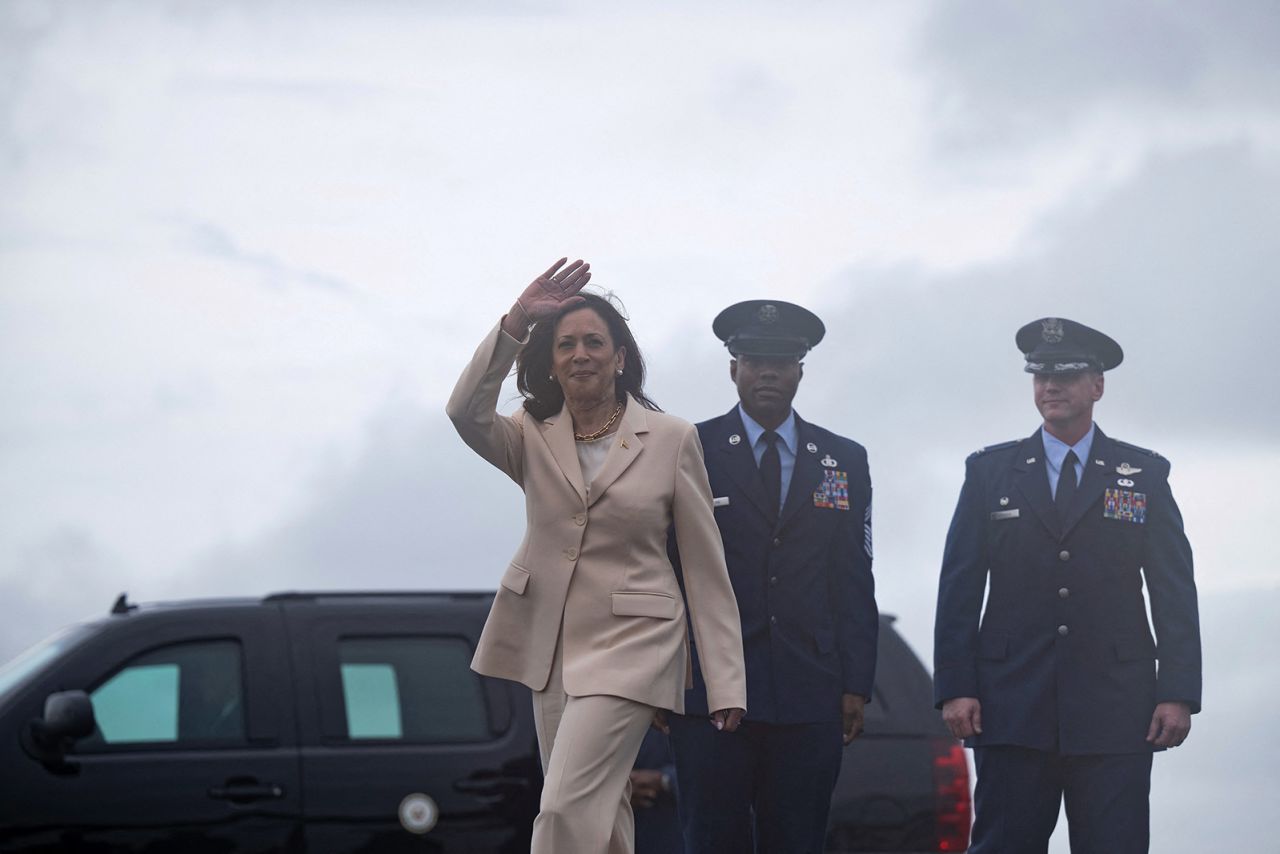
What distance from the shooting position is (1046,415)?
6.34 m

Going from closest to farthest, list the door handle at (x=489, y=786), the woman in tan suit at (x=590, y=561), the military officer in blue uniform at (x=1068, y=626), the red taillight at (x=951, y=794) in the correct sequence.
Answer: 1. the woman in tan suit at (x=590, y=561)
2. the military officer in blue uniform at (x=1068, y=626)
3. the door handle at (x=489, y=786)
4. the red taillight at (x=951, y=794)

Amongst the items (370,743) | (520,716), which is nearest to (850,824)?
(520,716)

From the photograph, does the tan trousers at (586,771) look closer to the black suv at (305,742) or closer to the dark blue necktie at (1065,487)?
the dark blue necktie at (1065,487)

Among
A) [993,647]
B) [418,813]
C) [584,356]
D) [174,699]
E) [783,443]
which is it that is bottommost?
[418,813]

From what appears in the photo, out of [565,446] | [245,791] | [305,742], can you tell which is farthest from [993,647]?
[245,791]

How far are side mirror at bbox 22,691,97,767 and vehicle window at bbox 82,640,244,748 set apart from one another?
132 millimetres

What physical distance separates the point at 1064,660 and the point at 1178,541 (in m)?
0.58

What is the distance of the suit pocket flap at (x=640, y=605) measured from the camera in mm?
4984

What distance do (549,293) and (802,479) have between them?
1.37 metres

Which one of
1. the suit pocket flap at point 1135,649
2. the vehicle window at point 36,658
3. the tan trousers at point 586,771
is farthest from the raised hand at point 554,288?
the vehicle window at point 36,658

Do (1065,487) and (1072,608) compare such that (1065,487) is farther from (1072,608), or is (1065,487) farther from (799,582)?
(799,582)

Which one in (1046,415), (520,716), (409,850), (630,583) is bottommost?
(409,850)

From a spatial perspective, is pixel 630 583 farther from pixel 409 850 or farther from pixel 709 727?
pixel 409 850

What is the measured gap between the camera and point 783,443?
20.1ft
